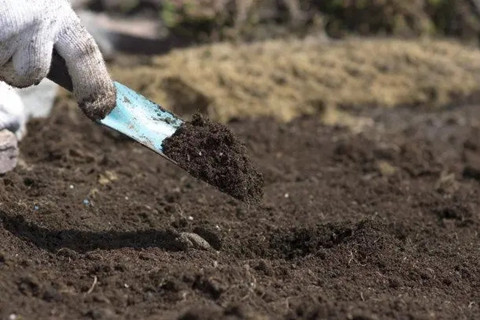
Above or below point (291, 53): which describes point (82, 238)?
above

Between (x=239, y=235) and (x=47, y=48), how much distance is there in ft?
3.88

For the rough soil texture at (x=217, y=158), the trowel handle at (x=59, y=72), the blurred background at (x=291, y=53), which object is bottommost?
the blurred background at (x=291, y=53)

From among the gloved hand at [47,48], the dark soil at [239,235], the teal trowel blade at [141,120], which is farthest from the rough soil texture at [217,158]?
the gloved hand at [47,48]

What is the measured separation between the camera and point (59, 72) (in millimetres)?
3580

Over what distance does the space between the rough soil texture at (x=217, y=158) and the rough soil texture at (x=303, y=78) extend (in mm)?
2648

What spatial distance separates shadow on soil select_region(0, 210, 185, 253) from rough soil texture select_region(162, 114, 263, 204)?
1.03 ft

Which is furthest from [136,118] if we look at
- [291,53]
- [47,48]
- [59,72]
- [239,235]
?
[291,53]

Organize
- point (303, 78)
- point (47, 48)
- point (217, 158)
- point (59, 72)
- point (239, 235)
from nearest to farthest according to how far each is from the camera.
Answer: point (47, 48), point (59, 72), point (217, 158), point (239, 235), point (303, 78)

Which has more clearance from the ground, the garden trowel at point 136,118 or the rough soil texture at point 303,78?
the garden trowel at point 136,118

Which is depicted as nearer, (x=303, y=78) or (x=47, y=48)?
(x=47, y=48)

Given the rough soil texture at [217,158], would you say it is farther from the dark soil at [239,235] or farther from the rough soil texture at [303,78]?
the rough soil texture at [303,78]

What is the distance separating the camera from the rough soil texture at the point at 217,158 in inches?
145

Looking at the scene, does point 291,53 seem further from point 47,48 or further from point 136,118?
point 47,48

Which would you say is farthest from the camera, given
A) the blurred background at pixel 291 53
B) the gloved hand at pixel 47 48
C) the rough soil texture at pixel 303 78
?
the blurred background at pixel 291 53
